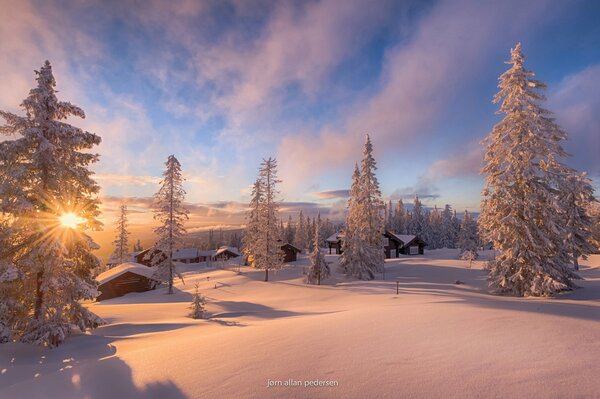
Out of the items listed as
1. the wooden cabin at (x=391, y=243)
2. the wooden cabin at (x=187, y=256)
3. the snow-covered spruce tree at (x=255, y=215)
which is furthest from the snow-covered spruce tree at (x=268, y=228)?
the wooden cabin at (x=187, y=256)

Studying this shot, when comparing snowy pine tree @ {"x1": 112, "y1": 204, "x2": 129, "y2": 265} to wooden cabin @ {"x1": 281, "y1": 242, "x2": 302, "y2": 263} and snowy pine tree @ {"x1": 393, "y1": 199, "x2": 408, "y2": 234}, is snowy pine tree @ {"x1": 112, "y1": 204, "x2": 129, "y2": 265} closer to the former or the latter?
wooden cabin @ {"x1": 281, "y1": 242, "x2": 302, "y2": 263}

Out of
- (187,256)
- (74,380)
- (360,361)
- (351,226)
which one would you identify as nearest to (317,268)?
(351,226)

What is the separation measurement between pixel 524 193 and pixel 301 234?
88586 millimetres

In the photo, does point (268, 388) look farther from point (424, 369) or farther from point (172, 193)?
point (172, 193)

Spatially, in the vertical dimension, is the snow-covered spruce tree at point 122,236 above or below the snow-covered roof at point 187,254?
above

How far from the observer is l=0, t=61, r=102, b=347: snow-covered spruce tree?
36.3 feet

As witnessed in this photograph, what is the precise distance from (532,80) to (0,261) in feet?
95.2

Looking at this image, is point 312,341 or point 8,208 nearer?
point 312,341

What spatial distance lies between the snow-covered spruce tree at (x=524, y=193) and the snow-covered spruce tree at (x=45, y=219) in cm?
2241

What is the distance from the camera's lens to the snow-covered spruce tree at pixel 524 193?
17.4 metres

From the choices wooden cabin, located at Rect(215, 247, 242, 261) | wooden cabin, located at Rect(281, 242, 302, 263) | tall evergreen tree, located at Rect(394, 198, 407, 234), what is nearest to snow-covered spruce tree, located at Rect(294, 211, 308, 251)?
wooden cabin, located at Rect(215, 247, 242, 261)

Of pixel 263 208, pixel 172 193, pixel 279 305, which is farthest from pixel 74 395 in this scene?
pixel 263 208

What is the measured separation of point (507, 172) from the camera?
59.6 feet

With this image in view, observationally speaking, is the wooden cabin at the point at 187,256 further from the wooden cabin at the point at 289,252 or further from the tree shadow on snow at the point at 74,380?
the tree shadow on snow at the point at 74,380
